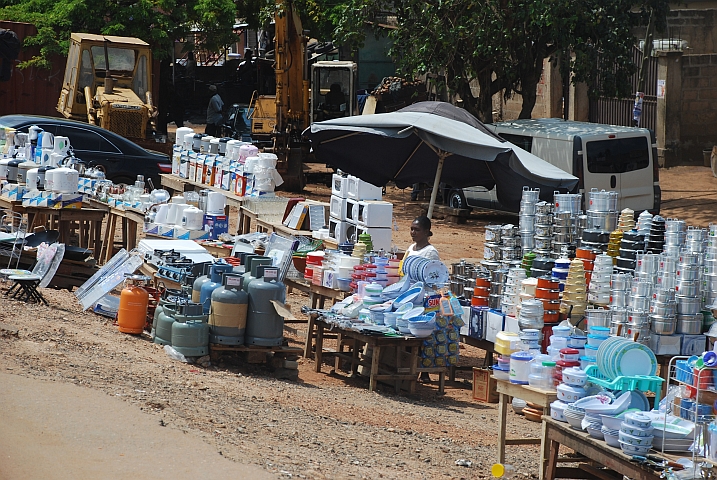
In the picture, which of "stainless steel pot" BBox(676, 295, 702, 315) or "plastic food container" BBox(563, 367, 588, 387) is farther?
"stainless steel pot" BBox(676, 295, 702, 315)

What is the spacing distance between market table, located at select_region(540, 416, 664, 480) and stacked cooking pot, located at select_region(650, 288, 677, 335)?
5.94 feet

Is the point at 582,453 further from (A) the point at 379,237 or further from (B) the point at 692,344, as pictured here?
(A) the point at 379,237

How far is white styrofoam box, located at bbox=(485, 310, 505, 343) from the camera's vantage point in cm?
984

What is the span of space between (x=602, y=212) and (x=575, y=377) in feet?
13.7

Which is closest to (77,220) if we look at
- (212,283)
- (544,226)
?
(212,283)

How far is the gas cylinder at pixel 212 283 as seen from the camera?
9883mm

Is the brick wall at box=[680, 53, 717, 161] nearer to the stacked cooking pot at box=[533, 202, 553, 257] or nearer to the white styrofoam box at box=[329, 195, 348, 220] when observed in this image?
the white styrofoam box at box=[329, 195, 348, 220]

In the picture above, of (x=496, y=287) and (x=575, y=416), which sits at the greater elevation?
(x=496, y=287)

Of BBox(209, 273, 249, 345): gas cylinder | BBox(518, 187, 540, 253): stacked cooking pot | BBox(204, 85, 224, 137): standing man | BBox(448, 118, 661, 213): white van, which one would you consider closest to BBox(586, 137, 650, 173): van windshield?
BBox(448, 118, 661, 213): white van

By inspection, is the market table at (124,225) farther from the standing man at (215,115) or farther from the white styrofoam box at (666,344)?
the standing man at (215,115)

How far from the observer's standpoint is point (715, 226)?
9.42 meters

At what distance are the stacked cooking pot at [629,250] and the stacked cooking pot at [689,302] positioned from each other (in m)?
1.12

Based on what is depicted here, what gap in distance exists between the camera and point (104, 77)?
24.0m

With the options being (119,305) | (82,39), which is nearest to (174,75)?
(82,39)
